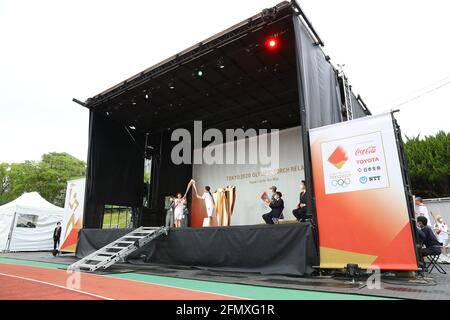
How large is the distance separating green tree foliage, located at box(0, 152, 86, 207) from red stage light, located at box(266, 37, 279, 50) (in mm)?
30081

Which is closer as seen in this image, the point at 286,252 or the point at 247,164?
the point at 286,252

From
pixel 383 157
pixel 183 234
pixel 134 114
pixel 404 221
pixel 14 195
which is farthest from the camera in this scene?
pixel 14 195

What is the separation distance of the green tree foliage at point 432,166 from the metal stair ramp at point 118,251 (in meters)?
16.0

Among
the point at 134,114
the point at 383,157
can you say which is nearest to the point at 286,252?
the point at 383,157

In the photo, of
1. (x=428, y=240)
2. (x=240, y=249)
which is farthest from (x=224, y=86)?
(x=428, y=240)

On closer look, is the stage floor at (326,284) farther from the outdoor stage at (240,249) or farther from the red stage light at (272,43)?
the red stage light at (272,43)

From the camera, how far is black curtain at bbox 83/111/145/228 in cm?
1128

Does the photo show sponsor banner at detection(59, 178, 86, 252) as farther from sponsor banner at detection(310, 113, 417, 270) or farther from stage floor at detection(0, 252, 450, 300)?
sponsor banner at detection(310, 113, 417, 270)

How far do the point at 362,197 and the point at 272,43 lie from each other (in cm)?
446

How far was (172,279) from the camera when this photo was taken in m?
5.92

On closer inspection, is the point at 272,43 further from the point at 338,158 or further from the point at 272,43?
the point at 338,158

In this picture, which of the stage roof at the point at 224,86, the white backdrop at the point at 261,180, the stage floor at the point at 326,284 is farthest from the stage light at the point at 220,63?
the stage floor at the point at 326,284

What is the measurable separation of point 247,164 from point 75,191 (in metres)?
7.18
